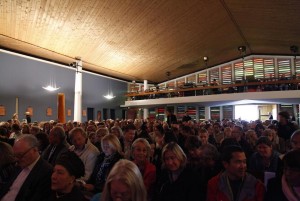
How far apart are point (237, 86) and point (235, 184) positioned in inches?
420

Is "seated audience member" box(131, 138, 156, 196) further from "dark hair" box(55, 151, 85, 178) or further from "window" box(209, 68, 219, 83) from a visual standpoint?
"window" box(209, 68, 219, 83)

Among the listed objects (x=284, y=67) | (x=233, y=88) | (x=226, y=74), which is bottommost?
(x=233, y=88)

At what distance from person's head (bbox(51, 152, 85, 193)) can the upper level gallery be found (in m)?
11.0

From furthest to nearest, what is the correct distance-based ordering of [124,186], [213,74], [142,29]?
[213,74], [142,29], [124,186]

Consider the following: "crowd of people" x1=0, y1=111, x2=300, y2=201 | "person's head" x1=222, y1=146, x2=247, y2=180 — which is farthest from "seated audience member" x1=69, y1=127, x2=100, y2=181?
"person's head" x1=222, y1=146, x2=247, y2=180

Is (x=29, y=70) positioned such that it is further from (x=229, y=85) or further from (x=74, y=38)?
(x=229, y=85)

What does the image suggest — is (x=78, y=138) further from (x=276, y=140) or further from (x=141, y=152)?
(x=276, y=140)

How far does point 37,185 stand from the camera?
2.46 metres

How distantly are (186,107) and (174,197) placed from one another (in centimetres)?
1649

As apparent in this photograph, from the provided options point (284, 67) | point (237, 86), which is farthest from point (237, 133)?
point (284, 67)

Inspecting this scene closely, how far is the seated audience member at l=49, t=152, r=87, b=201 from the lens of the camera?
2.05 m

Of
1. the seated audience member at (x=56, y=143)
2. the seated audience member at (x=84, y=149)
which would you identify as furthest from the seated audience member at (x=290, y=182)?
the seated audience member at (x=56, y=143)

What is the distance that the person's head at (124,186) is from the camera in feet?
5.62

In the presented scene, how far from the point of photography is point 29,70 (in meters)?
13.0
